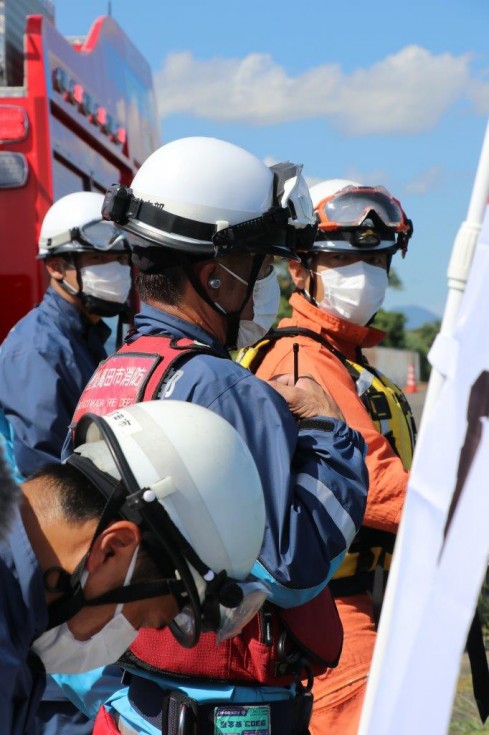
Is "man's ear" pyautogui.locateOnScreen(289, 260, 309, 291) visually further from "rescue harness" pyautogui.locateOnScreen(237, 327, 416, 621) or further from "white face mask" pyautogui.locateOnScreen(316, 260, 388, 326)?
"rescue harness" pyautogui.locateOnScreen(237, 327, 416, 621)

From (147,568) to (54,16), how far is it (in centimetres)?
728

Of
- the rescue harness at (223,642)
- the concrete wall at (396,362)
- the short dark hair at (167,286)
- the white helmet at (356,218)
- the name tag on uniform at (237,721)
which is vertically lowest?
the concrete wall at (396,362)

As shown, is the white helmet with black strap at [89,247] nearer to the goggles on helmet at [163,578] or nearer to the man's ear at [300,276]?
the man's ear at [300,276]

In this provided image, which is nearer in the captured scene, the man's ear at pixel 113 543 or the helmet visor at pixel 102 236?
the man's ear at pixel 113 543

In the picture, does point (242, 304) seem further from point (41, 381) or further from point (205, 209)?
point (41, 381)

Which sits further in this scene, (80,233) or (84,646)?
(80,233)

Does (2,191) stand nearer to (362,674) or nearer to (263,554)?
(362,674)

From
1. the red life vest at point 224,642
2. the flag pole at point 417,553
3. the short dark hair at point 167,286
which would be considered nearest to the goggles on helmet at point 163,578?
the red life vest at point 224,642

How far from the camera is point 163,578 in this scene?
2.10m

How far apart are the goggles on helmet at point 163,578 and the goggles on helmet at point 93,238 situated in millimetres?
4013

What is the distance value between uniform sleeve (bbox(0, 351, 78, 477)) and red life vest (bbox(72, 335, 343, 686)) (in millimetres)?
2136

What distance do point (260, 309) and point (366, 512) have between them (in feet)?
2.59

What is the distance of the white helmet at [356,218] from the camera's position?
427 centimetres

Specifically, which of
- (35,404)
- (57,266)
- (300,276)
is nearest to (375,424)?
(300,276)
